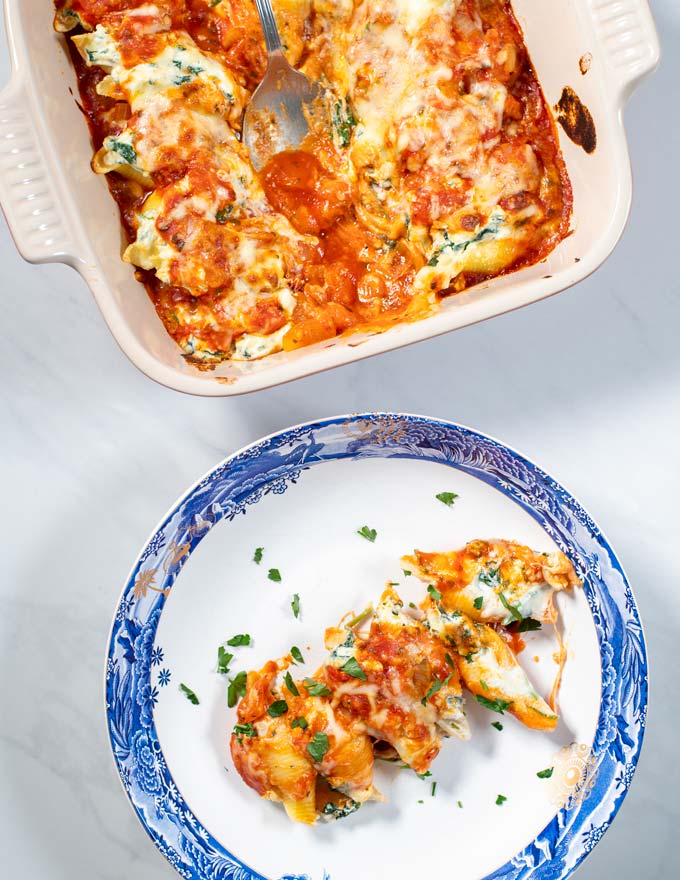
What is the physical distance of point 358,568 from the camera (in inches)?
77.7

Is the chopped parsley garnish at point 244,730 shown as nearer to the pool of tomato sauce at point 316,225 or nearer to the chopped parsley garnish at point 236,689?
the chopped parsley garnish at point 236,689

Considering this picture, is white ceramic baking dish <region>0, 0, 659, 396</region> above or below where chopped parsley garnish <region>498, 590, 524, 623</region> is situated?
above

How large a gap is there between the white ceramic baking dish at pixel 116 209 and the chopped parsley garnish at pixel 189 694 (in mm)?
727

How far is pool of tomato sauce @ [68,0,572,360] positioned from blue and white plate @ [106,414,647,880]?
246mm

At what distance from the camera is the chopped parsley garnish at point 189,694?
1.90 meters

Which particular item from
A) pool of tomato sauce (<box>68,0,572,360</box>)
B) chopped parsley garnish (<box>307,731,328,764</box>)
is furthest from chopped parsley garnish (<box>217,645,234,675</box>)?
pool of tomato sauce (<box>68,0,572,360</box>)

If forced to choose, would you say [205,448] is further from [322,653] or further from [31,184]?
[31,184]

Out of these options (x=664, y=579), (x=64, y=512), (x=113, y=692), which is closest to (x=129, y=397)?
(x=64, y=512)

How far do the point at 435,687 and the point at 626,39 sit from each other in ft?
4.43

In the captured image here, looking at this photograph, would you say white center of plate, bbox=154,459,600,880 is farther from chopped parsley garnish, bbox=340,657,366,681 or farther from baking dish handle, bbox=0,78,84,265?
baking dish handle, bbox=0,78,84,265

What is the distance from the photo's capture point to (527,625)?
6.32ft

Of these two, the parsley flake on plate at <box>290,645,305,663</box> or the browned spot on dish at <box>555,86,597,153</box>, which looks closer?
the browned spot on dish at <box>555,86,597,153</box>

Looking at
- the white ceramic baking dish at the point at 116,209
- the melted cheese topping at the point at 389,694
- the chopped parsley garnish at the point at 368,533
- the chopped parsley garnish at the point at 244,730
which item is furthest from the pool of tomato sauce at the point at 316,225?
the chopped parsley garnish at the point at 244,730

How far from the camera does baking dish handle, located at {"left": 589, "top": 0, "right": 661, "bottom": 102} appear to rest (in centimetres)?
152
